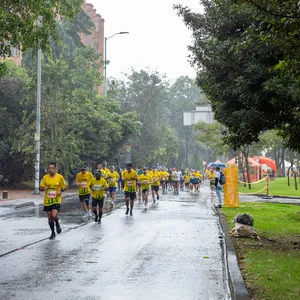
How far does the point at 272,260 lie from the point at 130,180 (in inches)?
434

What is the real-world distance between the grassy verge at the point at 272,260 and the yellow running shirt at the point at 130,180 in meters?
A: 4.50

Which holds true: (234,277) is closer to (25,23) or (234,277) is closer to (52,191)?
(52,191)

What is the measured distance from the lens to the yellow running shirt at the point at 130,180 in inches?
814

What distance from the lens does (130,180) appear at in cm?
2080

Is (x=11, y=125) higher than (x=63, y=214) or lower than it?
higher

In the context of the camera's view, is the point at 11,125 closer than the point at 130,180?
No

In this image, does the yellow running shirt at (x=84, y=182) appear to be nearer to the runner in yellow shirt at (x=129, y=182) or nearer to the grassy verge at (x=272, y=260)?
the runner in yellow shirt at (x=129, y=182)

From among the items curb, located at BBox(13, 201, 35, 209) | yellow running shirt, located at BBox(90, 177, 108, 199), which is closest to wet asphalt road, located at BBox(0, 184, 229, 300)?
yellow running shirt, located at BBox(90, 177, 108, 199)

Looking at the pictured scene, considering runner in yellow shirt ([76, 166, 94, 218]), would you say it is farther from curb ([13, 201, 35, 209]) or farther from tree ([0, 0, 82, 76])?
curb ([13, 201, 35, 209])

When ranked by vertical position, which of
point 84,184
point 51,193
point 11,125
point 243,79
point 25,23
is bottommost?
point 51,193

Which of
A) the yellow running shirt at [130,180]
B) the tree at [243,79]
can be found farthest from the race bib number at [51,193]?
the yellow running shirt at [130,180]

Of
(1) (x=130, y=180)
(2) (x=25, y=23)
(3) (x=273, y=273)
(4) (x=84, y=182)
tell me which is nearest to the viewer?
(3) (x=273, y=273)

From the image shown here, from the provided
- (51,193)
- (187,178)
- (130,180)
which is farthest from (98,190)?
(187,178)

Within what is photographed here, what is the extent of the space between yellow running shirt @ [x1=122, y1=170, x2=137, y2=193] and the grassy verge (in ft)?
14.8
